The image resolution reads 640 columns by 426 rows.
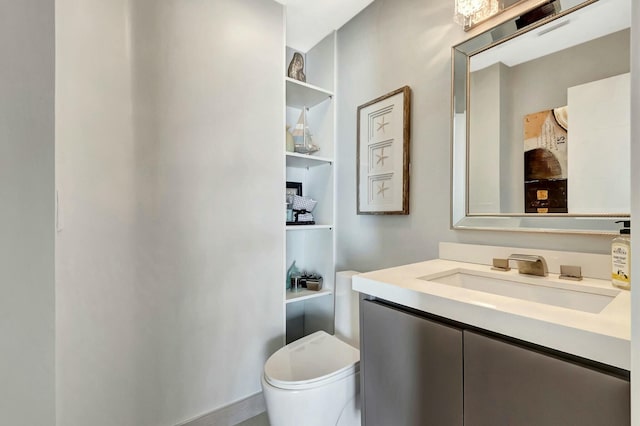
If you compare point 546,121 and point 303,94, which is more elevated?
point 303,94

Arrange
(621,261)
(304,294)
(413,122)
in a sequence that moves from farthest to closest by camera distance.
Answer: (304,294) → (413,122) → (621,261)

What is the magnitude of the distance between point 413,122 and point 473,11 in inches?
19.5

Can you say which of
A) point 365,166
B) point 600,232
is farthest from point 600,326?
point 365,166

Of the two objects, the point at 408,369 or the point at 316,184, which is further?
the point at 316,184

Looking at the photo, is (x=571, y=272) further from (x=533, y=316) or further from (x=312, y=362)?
(x=312, y=362)

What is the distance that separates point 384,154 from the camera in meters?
1.57

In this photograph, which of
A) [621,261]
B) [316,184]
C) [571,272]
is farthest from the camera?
[316,184]

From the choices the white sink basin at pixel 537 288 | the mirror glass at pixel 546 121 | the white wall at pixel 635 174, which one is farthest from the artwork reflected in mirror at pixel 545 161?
the white wall at pixel 635 174

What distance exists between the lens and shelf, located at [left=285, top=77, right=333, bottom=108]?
1.77 metres

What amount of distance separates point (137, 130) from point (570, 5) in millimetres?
1725

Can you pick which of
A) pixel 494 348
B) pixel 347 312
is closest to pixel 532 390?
pixel 494 348

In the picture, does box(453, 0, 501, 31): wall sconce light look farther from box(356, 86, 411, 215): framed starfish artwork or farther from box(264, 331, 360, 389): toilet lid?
box(264, 331, 360, 389): toilet lid
